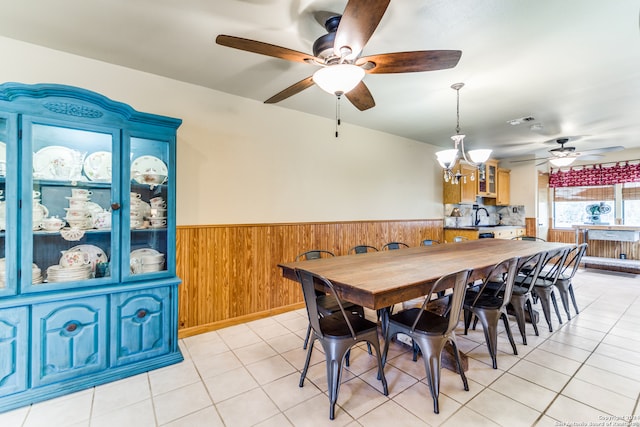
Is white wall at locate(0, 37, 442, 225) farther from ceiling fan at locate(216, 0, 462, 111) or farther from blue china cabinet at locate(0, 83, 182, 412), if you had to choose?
Answer: ceiling fan at locate(216, 0, 462, 111)

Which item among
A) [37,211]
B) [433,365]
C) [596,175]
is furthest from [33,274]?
[596,175]

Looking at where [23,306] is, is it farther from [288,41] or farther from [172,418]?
[288,41]

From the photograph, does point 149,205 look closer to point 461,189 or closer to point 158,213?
point 158,213

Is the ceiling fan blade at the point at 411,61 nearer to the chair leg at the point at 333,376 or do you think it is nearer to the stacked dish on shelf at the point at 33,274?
the chair leg at the point at 333,376

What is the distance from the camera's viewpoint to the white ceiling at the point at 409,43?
1796 mm

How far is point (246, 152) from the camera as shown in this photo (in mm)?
3256

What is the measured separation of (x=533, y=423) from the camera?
5.61 feet

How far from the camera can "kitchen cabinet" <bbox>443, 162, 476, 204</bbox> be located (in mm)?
5449

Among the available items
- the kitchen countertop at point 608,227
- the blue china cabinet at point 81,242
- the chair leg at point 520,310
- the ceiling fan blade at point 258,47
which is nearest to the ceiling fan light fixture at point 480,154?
the chair leg at point 520,310

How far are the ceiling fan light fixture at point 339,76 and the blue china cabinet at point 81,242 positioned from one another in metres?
1.41

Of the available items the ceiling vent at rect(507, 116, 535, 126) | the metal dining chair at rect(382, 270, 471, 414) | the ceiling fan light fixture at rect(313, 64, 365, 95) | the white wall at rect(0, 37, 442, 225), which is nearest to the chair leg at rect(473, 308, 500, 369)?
the metal dining chair at rect(382, 270, 471, 414)

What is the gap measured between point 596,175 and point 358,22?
710 cm

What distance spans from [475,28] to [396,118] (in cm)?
196

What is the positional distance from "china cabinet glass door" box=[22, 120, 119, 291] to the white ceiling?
0.72 metres
